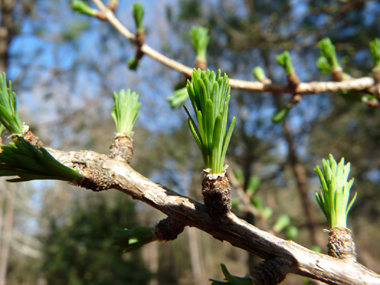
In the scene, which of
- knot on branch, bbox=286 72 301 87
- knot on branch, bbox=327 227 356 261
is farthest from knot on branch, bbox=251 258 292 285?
knot on branch, bbox=286 72 301 87

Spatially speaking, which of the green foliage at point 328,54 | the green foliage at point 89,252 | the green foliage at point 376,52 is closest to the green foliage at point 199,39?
the green foliage at point 328,54

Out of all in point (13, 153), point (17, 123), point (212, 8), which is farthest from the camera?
point (212, 8)

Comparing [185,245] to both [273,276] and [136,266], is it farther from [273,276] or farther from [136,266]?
[273,276]

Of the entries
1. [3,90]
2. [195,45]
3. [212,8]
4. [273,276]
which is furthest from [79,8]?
[212,8]

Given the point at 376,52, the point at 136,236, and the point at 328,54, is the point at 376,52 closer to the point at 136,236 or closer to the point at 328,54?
the point at 328,54

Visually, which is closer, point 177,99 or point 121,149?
point 121,149

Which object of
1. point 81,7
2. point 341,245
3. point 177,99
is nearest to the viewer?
point 341,245

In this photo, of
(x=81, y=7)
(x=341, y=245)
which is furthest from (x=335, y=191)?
(x=81, y=7)

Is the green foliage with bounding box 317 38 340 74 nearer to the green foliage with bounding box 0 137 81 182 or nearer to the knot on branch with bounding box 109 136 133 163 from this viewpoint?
the knot on branch with bounding box 109 136 133 163
